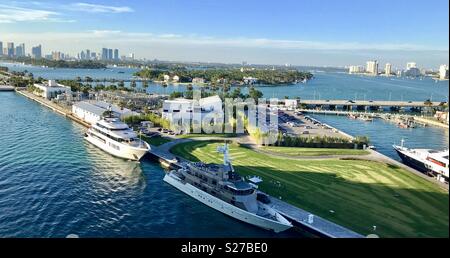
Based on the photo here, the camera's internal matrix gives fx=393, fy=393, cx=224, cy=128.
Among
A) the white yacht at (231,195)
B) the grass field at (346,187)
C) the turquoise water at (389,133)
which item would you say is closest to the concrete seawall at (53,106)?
the grass field at (346,187)

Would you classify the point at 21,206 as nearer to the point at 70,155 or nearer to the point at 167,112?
the point at 70,155

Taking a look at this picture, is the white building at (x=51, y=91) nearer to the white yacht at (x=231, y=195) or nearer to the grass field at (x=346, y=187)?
the grass field at (x=346, y=187)

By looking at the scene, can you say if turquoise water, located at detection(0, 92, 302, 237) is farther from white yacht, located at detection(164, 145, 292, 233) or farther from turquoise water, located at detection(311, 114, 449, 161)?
turquoise water, located at detection(311, 114, 449, 161)

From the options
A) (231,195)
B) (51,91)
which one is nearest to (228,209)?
(231,195)

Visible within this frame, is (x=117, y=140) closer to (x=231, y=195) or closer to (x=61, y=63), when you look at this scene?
(x=231, y=195)

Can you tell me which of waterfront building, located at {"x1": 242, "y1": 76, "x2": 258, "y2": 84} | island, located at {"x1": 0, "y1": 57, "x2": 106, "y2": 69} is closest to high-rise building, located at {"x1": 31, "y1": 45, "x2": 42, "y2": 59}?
waterfront building, located at {"x1": 242, "y1": 76, "x2": 258, "y2": 84}

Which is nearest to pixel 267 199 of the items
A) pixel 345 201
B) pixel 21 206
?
pixel 345 201
